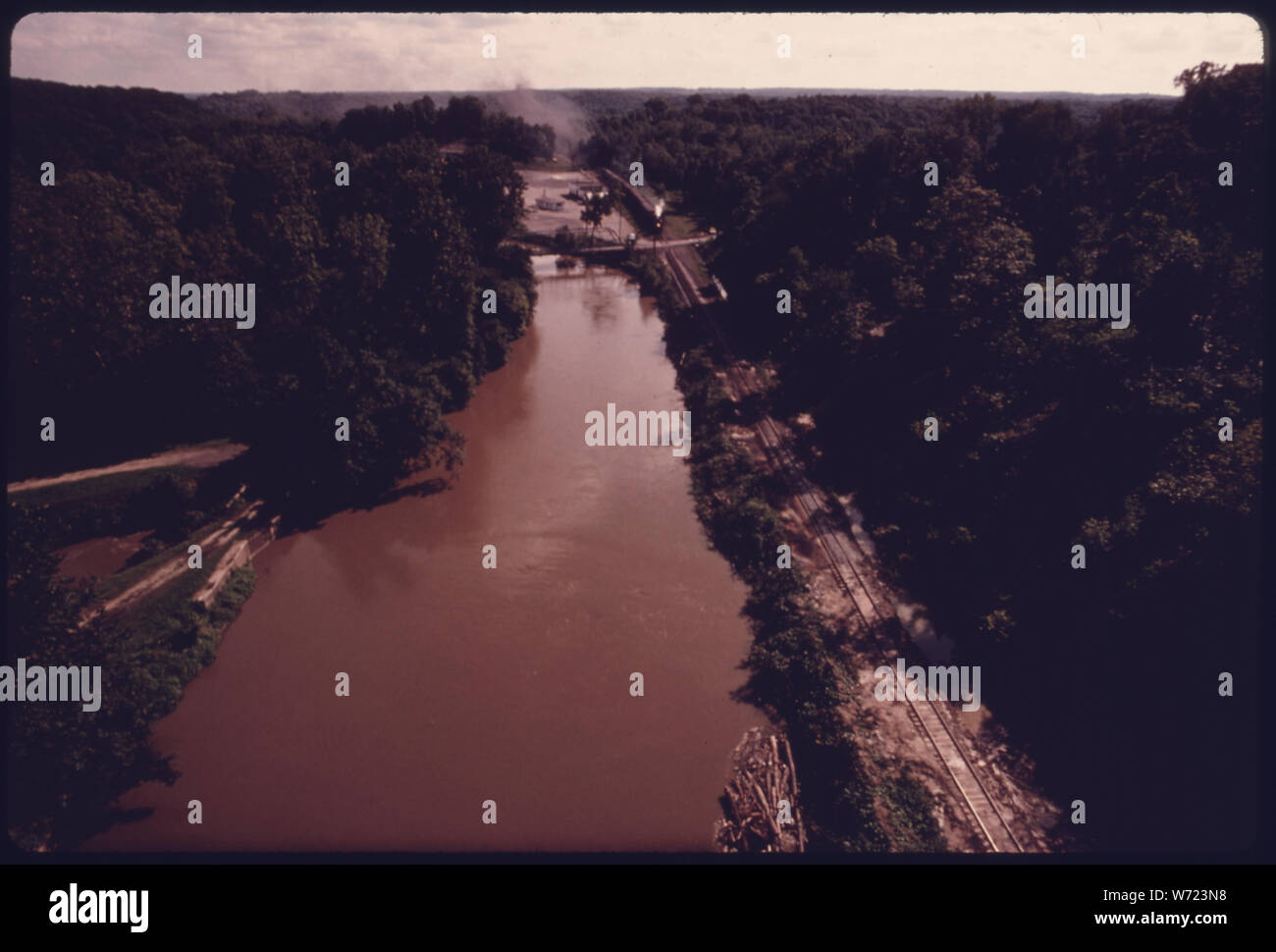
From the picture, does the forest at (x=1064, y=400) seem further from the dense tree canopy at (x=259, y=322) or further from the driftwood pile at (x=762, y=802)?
the dense tree canopy at (x=259, y=322)

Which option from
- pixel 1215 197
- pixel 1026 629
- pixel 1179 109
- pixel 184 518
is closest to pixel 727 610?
pixel 1026 629

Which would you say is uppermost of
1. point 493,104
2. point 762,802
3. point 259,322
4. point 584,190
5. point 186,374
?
point 493,104

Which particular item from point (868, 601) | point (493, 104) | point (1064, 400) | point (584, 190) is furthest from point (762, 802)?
point (493, 104)

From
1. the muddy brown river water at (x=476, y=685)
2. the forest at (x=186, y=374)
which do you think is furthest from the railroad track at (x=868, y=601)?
the forest at (x=186, y=374)

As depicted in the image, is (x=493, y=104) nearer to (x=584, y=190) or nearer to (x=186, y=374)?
(x=584, y=190)

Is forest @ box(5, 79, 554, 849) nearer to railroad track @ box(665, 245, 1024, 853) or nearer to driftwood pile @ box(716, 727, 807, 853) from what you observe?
driftwood pile @ box(716, 727, 807, 853)

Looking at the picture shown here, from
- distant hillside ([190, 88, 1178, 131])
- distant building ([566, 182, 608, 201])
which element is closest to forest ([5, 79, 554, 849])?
distant building ([566, 182, 608, 201])
